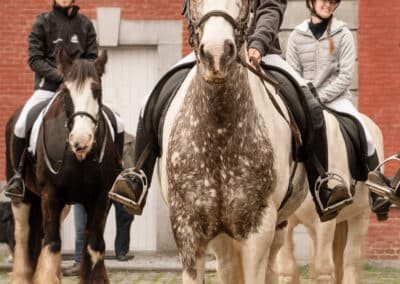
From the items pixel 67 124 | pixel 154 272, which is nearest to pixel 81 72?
pixel 67 124

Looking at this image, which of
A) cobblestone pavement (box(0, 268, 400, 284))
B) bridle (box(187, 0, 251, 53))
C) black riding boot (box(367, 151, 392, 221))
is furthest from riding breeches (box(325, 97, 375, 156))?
bridle (box(187, 0, 251, 53))

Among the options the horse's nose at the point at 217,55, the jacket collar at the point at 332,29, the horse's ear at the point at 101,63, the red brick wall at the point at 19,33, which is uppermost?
the red brick wall at the point at 19,33

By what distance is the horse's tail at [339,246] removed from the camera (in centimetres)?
1312

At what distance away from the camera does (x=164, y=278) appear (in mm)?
17109

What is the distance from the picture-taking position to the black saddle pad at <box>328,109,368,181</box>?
13.0 meters

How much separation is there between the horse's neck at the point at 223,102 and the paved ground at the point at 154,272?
316 inches

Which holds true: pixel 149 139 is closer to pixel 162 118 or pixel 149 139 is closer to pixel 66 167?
pixel 162 118

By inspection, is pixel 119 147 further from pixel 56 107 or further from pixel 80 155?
pixel 80 155

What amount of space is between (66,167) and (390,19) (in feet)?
26.7

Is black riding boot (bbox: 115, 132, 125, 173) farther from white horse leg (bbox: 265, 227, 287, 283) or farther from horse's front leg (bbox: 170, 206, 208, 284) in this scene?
horse's front leg (bbox: 170, 206, 208, 284)

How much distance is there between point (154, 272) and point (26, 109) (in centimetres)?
490

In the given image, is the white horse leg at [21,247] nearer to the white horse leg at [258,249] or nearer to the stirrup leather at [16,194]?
the stirrup leather at [16,194]

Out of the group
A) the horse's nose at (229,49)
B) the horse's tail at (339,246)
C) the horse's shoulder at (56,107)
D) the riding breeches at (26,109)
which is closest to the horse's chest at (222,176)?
the horse's nose at (229,49)

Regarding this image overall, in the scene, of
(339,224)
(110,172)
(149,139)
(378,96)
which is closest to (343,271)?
(339,224)
